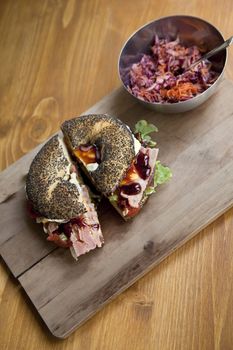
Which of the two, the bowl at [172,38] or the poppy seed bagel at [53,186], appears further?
→ the bowl at [172,38]

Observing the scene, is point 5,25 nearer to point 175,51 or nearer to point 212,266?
point 175,51

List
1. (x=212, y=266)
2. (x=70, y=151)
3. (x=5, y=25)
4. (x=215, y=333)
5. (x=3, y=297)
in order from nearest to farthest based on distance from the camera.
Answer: (x=215, y=333) < (x=212, y=266) < (x=3, y=297) < (x=70, y=151) < (x=5, y=25)

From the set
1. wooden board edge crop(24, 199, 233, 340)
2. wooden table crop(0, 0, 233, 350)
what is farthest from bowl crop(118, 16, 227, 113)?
wooden board edge crop(24, 199, 233, 340)

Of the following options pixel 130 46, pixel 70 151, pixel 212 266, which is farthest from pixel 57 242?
pixel 130 46

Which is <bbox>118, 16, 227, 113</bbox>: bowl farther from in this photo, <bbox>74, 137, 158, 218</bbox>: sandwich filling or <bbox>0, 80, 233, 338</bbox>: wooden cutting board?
<bbox>74, 137, 158, 218</bbox>: sandwich filling

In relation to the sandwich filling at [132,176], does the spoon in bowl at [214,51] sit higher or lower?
higher

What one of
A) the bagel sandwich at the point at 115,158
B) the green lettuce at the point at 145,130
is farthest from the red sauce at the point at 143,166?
the green lettuce at the point at 145,130

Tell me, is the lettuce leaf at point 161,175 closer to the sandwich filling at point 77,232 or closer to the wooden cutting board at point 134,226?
the wooden cutting board at point 134,226
